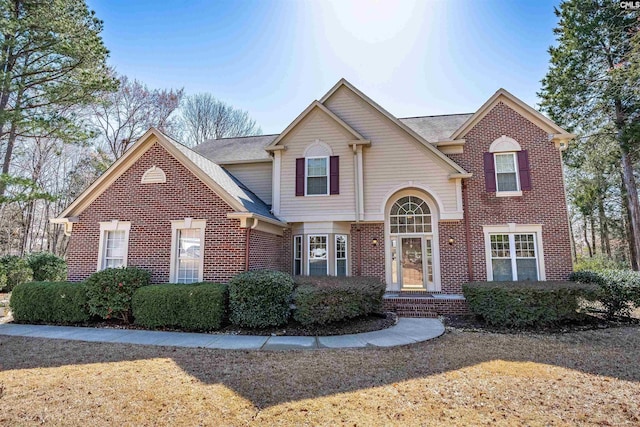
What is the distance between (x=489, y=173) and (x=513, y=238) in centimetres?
260

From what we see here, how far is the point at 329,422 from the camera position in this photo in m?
3.64

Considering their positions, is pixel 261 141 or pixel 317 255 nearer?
pixel 317 255

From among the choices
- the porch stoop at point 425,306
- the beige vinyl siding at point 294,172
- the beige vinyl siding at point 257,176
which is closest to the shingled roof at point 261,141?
the beige vinyl siding at point 257,176

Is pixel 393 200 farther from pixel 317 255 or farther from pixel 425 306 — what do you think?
pixel 425 306

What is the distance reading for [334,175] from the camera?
11992 mm

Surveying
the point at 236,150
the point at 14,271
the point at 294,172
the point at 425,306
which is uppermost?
the point at 236,150

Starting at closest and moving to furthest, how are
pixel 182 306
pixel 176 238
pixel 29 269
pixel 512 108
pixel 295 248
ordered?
pixel 182 306, pixel 176 238, pixel 512 108, pixel 295 248, pixel 29 269

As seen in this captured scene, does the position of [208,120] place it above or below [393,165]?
above

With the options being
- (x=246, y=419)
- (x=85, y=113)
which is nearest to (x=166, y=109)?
(x=85, y=113)

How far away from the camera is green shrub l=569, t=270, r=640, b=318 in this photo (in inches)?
358

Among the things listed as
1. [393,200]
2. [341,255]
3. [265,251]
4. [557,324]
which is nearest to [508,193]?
[393,200]

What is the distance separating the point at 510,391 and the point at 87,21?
20.2m

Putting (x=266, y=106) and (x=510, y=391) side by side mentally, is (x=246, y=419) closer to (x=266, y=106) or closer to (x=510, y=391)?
(x=510, y=391)

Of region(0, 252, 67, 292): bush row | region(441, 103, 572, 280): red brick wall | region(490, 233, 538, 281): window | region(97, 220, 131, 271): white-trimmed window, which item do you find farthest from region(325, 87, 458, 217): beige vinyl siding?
region(0, 252, 67, 292): bush row
